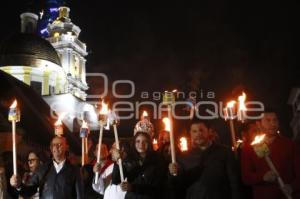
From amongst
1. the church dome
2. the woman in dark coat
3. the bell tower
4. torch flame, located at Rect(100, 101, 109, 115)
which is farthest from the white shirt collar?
the bell tower

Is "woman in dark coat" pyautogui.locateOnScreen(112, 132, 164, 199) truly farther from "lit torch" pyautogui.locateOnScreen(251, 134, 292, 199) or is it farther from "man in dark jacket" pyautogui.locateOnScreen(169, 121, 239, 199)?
"lit torch" pyautogui.locateOnScreen(251, 134, 292, 199)

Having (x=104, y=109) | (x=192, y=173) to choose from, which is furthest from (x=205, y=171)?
(x=104, y=109)

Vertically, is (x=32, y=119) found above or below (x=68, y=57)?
below

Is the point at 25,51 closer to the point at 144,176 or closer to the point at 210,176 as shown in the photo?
the point at 144,176

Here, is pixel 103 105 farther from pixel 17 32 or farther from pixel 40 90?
pixel 17 32

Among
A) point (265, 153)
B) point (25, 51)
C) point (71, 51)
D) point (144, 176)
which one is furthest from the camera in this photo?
point (71, 51)

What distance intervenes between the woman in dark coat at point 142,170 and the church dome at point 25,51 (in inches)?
2236

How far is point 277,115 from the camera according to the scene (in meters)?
5.73

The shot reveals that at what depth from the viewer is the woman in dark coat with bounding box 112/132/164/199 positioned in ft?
19.3

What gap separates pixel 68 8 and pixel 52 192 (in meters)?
73.5

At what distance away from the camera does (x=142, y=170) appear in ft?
A: 19.7

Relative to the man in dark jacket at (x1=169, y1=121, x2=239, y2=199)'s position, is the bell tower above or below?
above

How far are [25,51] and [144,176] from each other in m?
58.8

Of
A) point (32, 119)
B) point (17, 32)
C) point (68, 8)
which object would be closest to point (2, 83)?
point (32, 119)
